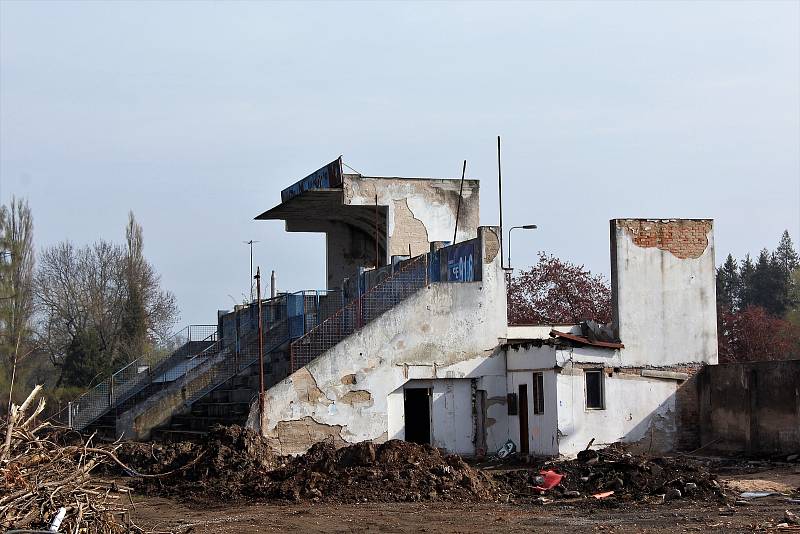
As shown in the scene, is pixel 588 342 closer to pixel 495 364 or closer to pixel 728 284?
pixel 495 364

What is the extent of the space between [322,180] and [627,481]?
1720cm

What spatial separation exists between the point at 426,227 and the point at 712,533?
19656 millimetres

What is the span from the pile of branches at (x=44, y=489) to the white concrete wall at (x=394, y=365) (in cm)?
1309

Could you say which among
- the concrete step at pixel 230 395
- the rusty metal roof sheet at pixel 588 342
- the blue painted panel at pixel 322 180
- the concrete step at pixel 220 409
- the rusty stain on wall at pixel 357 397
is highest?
the blue painted panel at pixel 322 180

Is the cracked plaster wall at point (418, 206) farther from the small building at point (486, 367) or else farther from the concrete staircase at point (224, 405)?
the concrete staircase at point (224, 405)

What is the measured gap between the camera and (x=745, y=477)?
2119 centimetres

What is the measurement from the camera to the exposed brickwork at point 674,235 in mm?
27312

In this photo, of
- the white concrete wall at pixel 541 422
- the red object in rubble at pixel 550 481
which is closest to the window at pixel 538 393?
the white concrete wall at pixel 541 422

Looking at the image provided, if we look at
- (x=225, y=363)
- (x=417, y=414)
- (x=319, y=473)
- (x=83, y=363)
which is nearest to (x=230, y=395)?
(x=225, y=363)

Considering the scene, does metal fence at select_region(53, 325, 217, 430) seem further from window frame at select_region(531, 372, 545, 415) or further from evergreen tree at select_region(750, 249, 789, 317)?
evergreen tree at select_region(750, 249, 789, 317)

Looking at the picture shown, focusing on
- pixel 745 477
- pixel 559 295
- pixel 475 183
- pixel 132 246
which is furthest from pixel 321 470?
pixel 132 246

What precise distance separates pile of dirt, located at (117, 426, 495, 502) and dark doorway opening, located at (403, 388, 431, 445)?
429cm

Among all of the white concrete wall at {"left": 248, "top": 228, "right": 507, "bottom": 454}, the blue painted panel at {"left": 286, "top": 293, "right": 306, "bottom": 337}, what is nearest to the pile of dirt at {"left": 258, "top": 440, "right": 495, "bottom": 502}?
the white concrete wall at {"left": 248, "top": 228, "right": 507, "bottom": 454}

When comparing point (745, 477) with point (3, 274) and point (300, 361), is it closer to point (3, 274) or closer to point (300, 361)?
point (300, 361)
